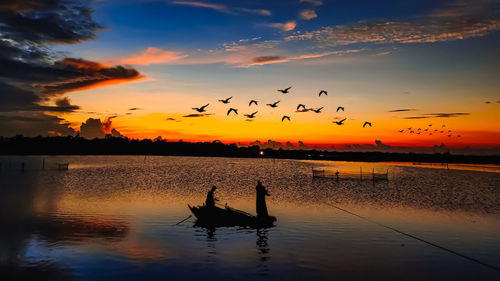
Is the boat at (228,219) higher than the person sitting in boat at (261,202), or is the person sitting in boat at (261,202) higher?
the person sitting in boat at (261,202)

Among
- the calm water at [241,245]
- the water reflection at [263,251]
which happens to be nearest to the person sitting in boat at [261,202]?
the water reflection at [263,251]

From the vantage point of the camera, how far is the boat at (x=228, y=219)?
89.5ft

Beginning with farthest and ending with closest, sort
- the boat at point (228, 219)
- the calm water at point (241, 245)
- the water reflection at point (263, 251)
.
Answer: the boat at point (228, 219) → the water reflection at point (263, 251) → the calm water at point (241, 245)

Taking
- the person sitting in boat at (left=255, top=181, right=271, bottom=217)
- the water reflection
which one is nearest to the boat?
the person sitting in boat at (left=255, top=181, right=271, bottom=217)

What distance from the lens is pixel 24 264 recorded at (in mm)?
16906

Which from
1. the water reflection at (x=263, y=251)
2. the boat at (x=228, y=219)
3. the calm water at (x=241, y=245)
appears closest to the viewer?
the calm water at (x=241, y=245)

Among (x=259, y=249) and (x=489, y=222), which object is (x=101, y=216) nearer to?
(x=259, y=249)

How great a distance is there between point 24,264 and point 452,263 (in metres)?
20.1

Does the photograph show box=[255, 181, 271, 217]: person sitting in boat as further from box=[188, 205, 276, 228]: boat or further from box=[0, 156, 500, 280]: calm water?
box=[0, 156, 500, 280]: calm water

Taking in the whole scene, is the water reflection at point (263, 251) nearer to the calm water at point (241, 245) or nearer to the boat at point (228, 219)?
the calm water at point (241, 245)

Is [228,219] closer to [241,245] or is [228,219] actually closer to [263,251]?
[241,245]

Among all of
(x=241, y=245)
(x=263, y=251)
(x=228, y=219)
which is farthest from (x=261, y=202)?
(x=263, y=251)

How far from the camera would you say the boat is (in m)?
27.3

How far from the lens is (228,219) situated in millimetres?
27594
